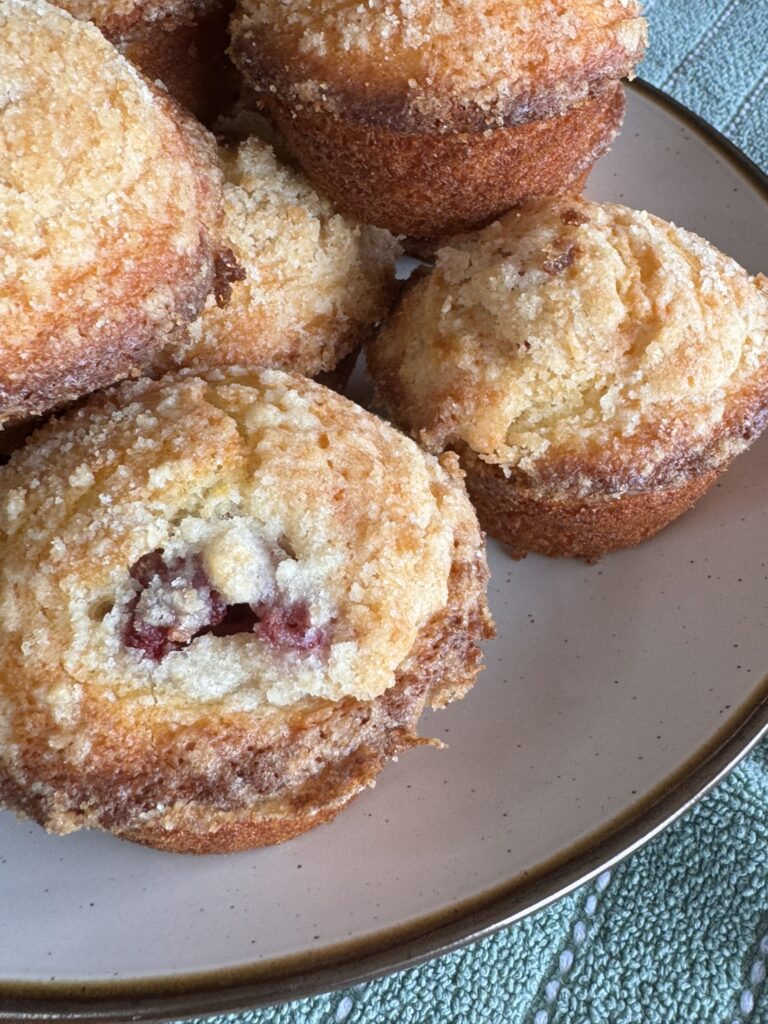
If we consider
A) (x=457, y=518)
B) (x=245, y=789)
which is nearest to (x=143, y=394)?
(x=457, y=518)

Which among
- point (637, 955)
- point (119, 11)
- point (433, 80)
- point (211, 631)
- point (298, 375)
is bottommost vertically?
point (637, 955)

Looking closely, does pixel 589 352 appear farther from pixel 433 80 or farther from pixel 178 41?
pixel 178 41

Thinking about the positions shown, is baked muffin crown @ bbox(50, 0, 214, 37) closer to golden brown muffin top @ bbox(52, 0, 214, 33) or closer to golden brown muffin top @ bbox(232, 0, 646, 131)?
golden brown muffin top @ bbox(52, 0, 214, 33)

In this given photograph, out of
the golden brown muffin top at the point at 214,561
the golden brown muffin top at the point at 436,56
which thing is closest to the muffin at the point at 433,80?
the golden brown muffin top at the point at 436,56

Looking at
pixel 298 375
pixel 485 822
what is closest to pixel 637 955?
pixel 485 822

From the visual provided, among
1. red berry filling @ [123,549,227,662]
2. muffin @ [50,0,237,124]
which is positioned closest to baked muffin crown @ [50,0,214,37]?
muffin @ [50,0,237,124]

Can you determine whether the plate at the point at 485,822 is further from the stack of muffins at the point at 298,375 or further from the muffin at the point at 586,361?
the muffin at the point at 586,361
